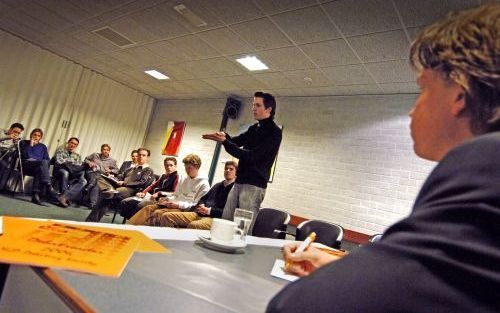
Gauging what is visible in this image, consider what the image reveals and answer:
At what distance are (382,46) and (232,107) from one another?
3.39 meters

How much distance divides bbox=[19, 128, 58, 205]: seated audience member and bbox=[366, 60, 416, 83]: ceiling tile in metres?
5.44

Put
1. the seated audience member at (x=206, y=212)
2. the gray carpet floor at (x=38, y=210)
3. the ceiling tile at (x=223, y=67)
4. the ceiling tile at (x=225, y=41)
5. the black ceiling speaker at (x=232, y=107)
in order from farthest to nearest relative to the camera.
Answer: the black ceiling speaker at (x=232, y=107) < the ceiling tile at (x=223, y=67) < the gray carpet floor at (x=38, y=210) < the ceiling tile at (x=225, y=41) < the seated audience member at (x=206, y=212)

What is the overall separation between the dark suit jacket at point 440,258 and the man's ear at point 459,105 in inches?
5.0

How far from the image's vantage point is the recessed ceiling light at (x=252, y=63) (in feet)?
14.8

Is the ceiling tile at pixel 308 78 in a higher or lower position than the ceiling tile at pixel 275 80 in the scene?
higher

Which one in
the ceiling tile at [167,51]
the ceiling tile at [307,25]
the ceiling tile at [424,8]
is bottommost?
the ceiling tile at [167,51]

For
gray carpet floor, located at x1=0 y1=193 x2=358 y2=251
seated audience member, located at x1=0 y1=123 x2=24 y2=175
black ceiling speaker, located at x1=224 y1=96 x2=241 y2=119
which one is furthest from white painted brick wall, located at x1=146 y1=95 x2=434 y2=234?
seated audience member, located at x1=0 y1=123 x2=24 y2=175

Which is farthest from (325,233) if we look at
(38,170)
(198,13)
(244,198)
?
(38,170)

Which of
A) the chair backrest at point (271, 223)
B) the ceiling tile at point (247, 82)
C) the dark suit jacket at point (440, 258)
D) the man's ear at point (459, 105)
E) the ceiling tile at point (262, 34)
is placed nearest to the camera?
the dark suit jacket at point (440, 258)

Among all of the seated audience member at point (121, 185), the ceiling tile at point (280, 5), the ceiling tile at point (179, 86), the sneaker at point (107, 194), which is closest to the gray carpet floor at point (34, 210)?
the seated audience member at point (121, 185)

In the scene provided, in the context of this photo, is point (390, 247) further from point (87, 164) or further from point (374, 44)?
point (87, 164)

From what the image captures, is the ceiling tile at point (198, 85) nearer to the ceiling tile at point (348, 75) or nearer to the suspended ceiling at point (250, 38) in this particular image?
the suspended ceiling at point (250, 38)

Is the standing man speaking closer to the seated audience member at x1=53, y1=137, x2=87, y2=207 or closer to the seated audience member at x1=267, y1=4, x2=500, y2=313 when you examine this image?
the seated audience member at x1=267, y1=4, x2=500, y2=313

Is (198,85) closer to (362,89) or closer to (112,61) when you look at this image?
(112,61)
